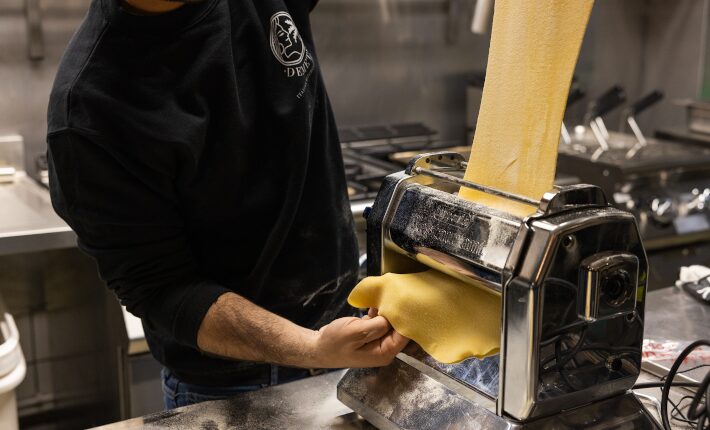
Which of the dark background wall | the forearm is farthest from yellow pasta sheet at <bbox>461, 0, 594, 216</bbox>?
the dark background wall

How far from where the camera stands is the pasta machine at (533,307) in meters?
0.80

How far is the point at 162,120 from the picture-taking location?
3.55ft

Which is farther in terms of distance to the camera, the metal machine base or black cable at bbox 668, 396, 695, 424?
black cable at bbox 668, 396, 695, 424

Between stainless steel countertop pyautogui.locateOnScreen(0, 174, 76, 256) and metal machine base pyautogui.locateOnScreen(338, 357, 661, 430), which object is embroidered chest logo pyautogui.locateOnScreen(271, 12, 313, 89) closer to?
metal machine base pyautogui.locateOnScreen(338, 357, 661, 430)

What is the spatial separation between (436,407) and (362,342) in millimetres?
107

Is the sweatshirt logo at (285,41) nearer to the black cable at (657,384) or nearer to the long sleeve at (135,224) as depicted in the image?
the long sleeve at (135,224)

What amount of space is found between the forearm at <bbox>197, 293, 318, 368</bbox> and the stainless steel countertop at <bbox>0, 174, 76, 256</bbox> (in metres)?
0.85

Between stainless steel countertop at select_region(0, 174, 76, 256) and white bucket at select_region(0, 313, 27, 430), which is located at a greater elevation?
stainless steel countertop at select_region(0, 174, 76, 256)

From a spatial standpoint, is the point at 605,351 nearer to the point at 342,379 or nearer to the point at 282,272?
the point at 342,379

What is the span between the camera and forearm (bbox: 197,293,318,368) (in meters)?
1.06

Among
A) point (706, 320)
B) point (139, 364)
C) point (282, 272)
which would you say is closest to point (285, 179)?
point (282, 272)

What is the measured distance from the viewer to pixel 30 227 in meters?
1.85

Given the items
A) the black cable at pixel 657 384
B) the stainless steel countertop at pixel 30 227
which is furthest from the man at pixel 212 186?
the stainless steel countertop at pixel 30 227

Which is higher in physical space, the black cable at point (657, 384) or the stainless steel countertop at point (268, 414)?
the black cable at point (657, 384)
